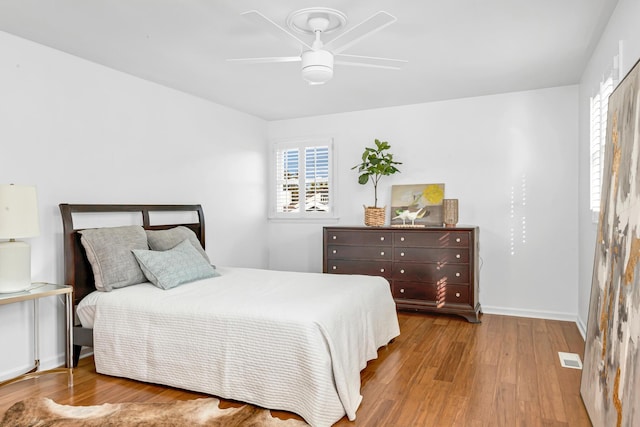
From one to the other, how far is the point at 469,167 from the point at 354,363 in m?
3.11

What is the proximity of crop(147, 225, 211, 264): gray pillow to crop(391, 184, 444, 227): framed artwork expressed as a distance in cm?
229

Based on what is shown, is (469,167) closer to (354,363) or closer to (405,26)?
(405,26)

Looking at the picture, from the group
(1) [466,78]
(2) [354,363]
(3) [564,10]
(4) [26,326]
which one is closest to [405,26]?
(3) [564,10]

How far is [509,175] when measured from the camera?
15.5 feet

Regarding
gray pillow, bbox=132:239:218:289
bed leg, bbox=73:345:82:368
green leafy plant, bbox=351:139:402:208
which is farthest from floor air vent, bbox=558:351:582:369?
bed leg, bbox=73:345:82:368

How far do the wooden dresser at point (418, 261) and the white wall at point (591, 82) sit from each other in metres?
0.97

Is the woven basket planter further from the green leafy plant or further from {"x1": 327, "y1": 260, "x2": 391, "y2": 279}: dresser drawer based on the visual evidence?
{"x1": 327, "y1": 260, "x2": 391, "y2": 279}: dresser drawer

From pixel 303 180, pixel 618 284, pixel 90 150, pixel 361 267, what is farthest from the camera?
pixel 303 180

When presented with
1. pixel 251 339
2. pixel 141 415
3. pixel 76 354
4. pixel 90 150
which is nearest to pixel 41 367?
pixel 76 354

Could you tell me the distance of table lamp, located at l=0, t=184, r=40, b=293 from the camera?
8.82 feet

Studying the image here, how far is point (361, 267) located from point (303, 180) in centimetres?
159

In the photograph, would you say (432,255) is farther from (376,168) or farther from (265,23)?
(265,23)

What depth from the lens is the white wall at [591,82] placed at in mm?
2399

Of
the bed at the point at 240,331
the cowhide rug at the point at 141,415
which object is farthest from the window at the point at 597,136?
the cowhide rug at the point at 141,415
